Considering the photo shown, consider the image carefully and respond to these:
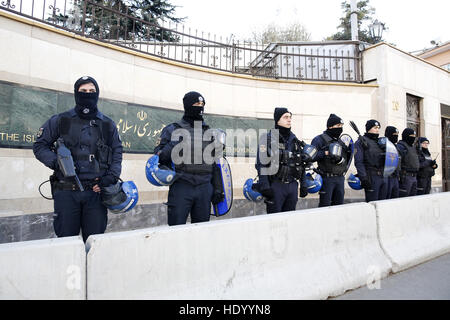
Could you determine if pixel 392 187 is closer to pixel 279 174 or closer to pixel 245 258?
pixel 279 174

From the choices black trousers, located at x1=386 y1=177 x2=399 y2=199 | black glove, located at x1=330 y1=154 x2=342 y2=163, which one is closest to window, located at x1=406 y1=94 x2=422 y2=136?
black trousers, located at x1=386 y1=177 x2=399 y2=199

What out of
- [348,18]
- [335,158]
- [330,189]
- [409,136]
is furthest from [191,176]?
[348,18]

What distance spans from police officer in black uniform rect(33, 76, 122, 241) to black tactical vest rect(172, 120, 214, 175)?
0.68 metres

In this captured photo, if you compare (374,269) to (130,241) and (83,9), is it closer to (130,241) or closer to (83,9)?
(130,241)

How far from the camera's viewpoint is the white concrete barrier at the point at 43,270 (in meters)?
1.27

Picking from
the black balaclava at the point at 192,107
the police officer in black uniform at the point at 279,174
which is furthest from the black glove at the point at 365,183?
the black balaclava at the point at 192,107

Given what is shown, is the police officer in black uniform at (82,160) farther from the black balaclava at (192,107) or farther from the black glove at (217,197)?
the black glove at (217,197)

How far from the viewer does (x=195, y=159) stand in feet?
10.3

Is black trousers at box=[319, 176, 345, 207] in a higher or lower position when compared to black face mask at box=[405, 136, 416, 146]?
lower

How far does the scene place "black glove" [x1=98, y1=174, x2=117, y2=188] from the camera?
273cm

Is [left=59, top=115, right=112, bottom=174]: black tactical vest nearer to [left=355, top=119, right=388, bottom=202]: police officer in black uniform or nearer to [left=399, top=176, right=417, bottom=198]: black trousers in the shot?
[left=355, top=119, right=388, bottom=202]: police officer in black uniform

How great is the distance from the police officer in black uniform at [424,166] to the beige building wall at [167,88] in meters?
1.32

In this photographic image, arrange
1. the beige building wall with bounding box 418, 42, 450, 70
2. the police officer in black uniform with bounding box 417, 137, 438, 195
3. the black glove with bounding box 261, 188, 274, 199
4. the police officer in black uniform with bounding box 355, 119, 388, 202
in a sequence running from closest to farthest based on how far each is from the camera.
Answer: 1. the black glove with bounding box 261, 188, 274, 199
2. the police officer in black uniform with bounding box 355, 119, 388, 202
3. the police officer in black uniform with bounding box 417, 137, 438, 195
4. the beige building wall with bounding box 418, 42, 450, 70
